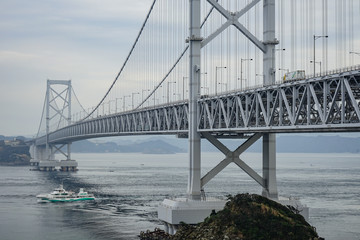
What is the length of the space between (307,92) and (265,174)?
14.9 metres

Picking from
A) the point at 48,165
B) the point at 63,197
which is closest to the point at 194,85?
the point at 63,197

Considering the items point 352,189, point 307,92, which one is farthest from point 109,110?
point 307,92

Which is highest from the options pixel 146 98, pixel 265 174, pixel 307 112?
pixel 146 98

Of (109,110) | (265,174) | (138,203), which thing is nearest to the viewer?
(265,174)

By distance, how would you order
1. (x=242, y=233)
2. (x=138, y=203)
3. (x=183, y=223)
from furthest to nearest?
(x=138, y=203) → (x=183, y=223) → (x=242, y=233)

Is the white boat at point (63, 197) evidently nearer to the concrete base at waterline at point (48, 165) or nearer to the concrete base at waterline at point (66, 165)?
the concrete base at waterline at point (66, 165)

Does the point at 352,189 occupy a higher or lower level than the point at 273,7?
lower

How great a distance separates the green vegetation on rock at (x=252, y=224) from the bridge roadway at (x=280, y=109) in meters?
4.77

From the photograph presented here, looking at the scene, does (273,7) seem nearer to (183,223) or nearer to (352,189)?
(183,223)

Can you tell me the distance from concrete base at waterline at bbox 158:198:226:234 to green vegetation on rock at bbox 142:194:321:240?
285 cm

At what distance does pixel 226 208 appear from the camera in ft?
135

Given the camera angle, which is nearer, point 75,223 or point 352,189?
point 75,223

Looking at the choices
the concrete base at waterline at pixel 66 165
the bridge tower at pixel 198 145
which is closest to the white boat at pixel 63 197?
the bridge tower at pixel 198 145

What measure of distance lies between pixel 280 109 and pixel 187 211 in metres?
12.3
